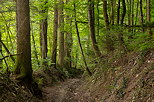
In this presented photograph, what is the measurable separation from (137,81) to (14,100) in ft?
13.5

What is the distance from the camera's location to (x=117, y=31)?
632 cm

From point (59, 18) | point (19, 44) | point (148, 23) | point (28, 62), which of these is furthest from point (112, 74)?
point (59, 18)

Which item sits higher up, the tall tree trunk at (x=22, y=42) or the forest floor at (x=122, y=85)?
the tall tree trunk at (x=22, y=42)

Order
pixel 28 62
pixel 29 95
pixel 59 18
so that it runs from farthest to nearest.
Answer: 1. pixel 59 18
2. pixel 28 62
3. pixel 29 95

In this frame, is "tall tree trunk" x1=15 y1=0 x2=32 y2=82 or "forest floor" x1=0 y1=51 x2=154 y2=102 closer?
"forest floor" x1=0 y1=51 x2=154 y2=102

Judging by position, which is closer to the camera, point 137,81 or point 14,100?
point 137,81

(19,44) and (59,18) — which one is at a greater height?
(59,18)

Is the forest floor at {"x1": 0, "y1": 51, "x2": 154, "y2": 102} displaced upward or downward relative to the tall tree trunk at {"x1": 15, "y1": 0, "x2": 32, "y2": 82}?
downward

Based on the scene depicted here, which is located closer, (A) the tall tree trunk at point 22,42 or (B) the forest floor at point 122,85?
(B) the forest floor at point 122,85

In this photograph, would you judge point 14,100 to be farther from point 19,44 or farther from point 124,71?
point 124,71

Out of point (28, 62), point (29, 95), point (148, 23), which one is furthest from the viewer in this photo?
point (28, 62)

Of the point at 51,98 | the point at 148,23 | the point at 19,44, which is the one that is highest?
the point at 148,23

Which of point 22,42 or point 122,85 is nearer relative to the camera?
point 122,85

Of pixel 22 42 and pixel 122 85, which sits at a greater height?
pixel 22 42
